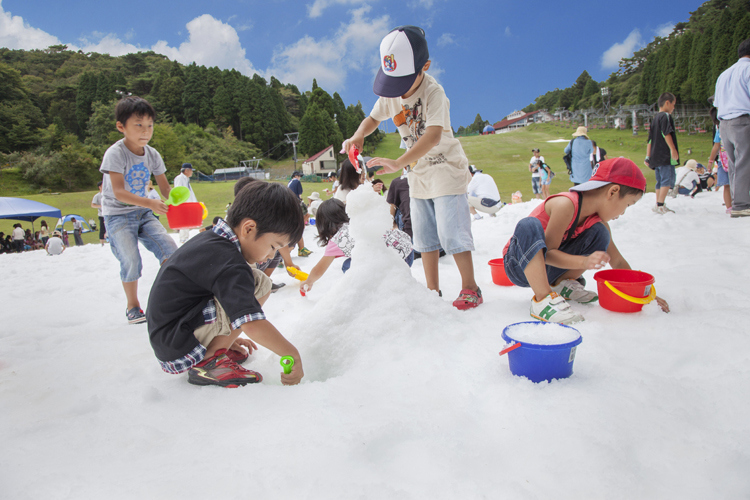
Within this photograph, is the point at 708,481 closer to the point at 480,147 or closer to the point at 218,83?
the point at 480,147

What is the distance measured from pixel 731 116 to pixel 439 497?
4.33m

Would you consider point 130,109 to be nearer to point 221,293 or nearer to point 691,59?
point 221,293

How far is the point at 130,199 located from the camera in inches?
87.7

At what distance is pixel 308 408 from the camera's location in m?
1.07

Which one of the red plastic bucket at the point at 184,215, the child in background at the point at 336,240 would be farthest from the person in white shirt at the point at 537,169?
the red plastic bucket at the point at 184,215

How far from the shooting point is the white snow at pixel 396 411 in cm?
81

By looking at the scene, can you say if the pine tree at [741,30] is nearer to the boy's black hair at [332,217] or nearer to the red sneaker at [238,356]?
the boy's black hair at [332,217]

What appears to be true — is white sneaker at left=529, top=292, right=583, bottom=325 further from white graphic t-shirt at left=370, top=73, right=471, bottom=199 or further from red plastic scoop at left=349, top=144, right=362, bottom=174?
red plastic scoop at left=349, top=144, right=362, bottom=174

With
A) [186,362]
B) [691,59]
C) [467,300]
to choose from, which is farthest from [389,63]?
[691,59]

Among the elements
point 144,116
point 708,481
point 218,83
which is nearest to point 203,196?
point 144,116

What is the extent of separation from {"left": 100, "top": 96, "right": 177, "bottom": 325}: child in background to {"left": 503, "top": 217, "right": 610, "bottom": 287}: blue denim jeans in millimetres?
1971

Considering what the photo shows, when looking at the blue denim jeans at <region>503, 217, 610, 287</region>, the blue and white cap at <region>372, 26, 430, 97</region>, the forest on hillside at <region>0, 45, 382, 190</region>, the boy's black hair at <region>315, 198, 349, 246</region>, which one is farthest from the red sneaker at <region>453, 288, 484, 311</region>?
the forest on hillside at <region>0, 45, 382, 190</region>

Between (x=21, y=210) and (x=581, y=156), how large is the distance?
530 inches

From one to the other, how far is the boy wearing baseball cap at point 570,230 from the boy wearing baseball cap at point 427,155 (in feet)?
1.03
